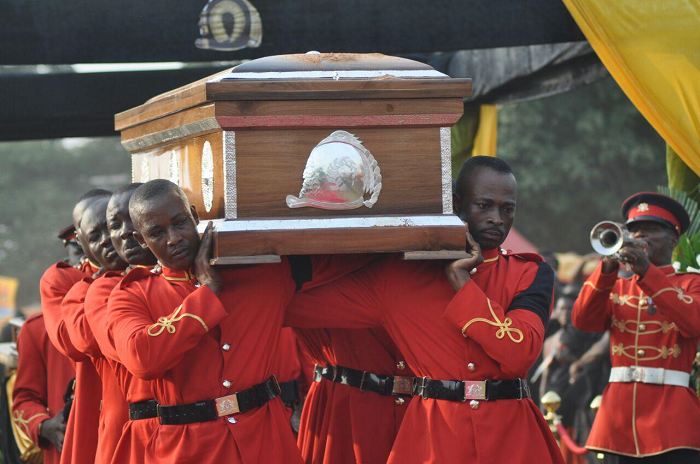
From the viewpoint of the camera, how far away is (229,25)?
21.4 feet

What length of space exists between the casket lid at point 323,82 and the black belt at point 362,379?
1.39 meters

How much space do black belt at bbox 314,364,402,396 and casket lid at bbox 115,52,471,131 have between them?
139 cm

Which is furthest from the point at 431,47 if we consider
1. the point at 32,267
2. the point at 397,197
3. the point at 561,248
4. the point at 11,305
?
the point at 32,267

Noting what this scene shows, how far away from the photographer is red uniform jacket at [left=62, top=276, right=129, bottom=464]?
4.30 metres

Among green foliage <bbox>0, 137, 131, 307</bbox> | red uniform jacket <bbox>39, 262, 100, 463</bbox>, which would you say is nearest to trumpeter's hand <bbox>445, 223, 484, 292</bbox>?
red uniform jacket <bbox>39, 262, 100, 463</bbox>

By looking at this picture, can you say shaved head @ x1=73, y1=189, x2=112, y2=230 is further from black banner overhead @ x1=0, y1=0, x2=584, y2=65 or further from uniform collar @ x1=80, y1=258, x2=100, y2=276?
black banner overhead @ x1=0, y1=0, x2=584, y2=65

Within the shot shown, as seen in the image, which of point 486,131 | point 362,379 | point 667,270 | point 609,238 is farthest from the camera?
point 486,131

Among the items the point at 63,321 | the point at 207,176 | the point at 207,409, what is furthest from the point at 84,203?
the point at 207,409

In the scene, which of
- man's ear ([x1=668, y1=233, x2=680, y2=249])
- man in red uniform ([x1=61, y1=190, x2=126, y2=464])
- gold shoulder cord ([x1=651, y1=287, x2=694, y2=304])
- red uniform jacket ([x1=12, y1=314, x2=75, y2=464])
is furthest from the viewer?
man's ear ([x1=668, y1=233, x2=680, y2=249])

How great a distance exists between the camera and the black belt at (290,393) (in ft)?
18.6

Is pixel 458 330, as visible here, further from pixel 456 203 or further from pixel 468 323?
pixel 456 203

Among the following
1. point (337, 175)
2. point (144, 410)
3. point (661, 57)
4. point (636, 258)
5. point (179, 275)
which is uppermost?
point (661, 57)

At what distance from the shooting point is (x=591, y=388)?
8477 millimetres

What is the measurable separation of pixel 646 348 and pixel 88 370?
296 centimetres
